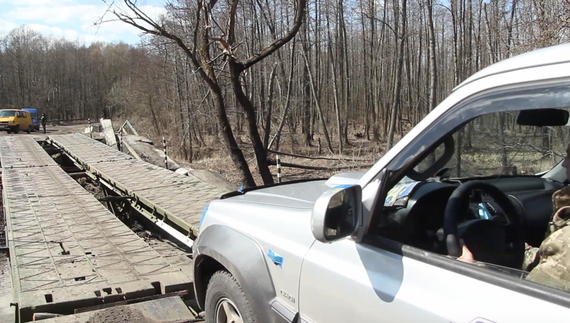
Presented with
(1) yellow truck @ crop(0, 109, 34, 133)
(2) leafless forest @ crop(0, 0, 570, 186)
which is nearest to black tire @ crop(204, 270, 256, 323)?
(2) leafless forest @ crop(0, 0, 570, 186)

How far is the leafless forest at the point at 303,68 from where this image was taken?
505 inches

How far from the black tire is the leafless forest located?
7907 millimetres

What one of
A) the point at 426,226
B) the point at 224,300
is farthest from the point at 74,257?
the point at 426,226

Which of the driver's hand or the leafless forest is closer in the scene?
the driver's hand

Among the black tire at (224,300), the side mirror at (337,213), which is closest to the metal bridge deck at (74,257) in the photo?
the black tire at (224,300)

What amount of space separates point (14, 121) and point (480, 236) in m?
41.8

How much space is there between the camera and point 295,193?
2.97 meters

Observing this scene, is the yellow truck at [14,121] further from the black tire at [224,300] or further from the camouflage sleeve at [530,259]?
the camouflage sleeve at [530,259]

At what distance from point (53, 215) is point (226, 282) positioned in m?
6.10

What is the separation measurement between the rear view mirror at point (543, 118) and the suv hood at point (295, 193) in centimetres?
96

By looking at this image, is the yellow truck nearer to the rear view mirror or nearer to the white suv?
the white suv

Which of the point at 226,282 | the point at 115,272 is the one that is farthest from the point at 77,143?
the point at 226,282

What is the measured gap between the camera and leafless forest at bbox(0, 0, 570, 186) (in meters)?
12.8

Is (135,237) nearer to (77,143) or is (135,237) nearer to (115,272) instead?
(115,272)
